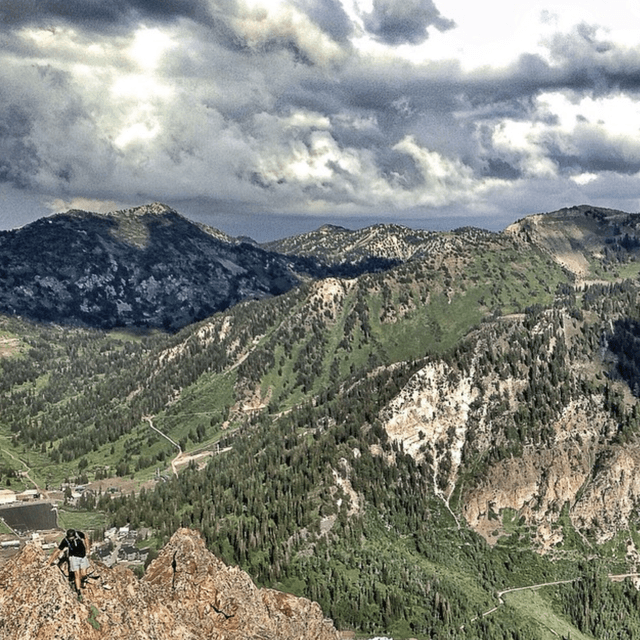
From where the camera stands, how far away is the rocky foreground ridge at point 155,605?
48.8m

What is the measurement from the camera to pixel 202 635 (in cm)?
6297

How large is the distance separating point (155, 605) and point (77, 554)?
11.1m

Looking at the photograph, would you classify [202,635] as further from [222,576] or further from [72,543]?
[72,543]

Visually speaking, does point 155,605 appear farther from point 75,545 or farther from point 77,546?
point 75,545

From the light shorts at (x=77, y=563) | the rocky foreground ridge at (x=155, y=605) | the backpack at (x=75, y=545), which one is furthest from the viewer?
the backpack at (x=75, y=545)

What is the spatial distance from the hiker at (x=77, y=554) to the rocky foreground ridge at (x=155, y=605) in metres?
1.04

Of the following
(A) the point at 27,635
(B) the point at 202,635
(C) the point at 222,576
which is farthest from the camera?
(C) the point at 222,576

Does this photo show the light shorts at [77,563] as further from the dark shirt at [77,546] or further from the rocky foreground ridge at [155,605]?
the rocky foreground ridge at [155,605]

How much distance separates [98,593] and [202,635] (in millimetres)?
14640

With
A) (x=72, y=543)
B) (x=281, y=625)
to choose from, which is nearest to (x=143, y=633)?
(x=72, y=543)

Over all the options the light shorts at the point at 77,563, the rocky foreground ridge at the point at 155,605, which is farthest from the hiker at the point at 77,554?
the rocky foreground ridge at the point at 155,605

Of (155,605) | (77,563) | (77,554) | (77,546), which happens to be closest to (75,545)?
(77,546)

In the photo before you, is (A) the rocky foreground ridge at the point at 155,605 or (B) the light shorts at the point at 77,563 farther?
(B) the light shorts at the point at 77,563

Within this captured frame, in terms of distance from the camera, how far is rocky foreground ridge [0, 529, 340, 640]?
160 ft
